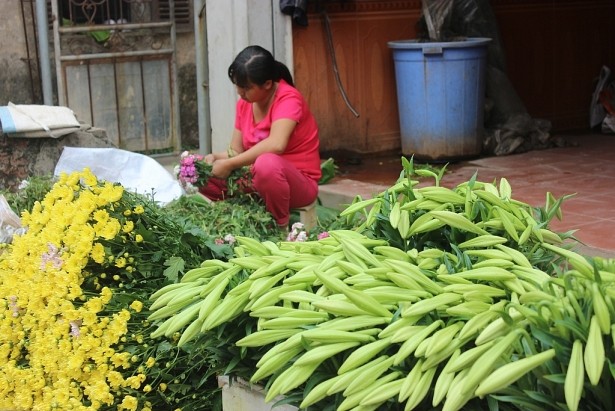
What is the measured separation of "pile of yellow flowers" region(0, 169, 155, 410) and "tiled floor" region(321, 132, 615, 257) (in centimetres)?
256

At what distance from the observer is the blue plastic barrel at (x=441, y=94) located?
742 cm

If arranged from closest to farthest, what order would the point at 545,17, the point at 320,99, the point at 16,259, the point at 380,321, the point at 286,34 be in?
the point at 380,321 → the point at 16,259 → the point at 286,34 → the point at 320,99 → the point at 545,17

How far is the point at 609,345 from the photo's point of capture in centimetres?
187

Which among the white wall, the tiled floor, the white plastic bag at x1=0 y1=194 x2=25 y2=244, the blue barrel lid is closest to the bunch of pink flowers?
the white plastic bag at x1=0 y1=194 x2=25 y2=244

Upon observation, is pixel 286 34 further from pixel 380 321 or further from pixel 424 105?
pixel 380 321

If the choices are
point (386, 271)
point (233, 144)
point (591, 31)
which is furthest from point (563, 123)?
point (386, 271)

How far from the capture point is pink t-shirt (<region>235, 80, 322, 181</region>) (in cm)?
549

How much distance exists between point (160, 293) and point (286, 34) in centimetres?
477

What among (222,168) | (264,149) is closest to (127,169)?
(222,168)

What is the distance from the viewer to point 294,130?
5539mm

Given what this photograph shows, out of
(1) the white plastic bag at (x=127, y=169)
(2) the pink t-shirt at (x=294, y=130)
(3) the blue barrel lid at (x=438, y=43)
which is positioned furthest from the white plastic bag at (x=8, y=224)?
(3) the blue barrel lid at (x=438, y=43)

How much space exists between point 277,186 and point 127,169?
862mm

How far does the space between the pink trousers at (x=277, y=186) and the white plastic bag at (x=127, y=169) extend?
23 cm

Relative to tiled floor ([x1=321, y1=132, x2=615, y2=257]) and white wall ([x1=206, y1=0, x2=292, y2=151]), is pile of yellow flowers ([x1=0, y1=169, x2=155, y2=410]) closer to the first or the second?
tiled floor ([x1=321, y1=132, x2=615, y2=257])
